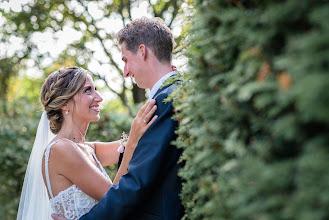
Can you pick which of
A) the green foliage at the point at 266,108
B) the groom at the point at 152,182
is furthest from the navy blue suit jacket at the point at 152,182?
the green foliage at the point at 266,108

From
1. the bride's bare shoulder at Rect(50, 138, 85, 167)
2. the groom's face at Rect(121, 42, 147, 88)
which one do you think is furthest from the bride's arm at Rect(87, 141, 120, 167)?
the groom's face at Rect(121, 42, 147, 88)

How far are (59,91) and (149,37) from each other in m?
1.22

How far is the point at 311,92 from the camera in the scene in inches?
39.6

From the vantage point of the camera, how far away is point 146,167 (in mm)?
2645

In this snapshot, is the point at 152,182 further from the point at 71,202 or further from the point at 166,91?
the point at 71,202

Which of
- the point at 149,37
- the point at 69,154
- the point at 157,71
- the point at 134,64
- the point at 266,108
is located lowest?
the point at 266,108

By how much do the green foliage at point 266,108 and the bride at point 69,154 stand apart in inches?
52.7

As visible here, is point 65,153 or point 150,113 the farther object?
point 65,153

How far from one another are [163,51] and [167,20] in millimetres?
7265

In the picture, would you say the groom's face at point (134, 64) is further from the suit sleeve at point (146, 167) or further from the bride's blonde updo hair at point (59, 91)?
the bride's blonde updo hair at point (59, 91)

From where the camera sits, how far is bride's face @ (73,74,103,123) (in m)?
3.90

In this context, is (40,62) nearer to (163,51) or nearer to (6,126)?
(6,126)

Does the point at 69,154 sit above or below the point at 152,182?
above

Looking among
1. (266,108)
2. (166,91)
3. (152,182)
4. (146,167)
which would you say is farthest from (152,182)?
(266,108)
